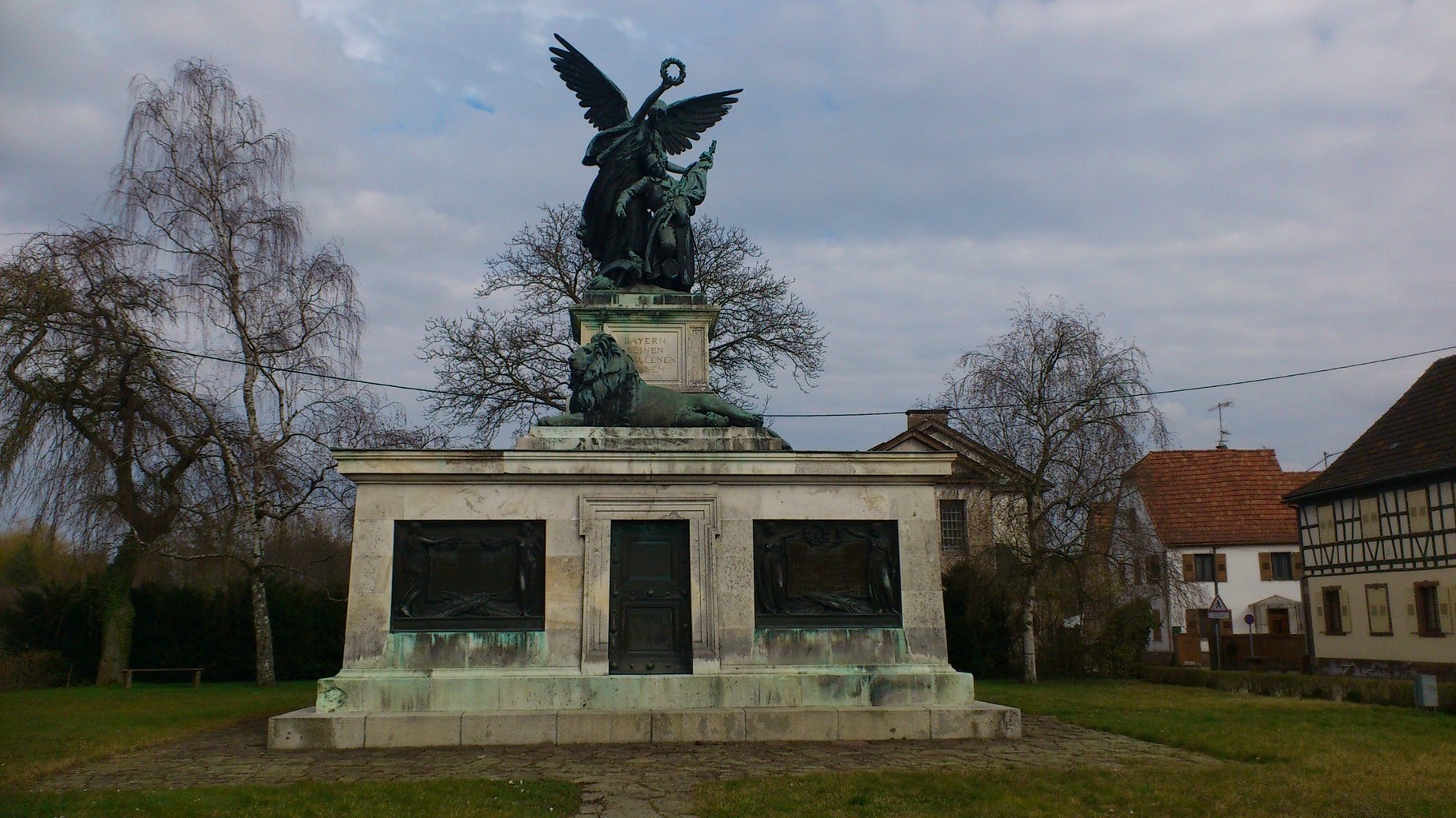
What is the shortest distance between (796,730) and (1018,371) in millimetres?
16030

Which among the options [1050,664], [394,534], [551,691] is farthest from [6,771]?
[1050,664]

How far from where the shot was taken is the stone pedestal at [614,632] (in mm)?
10070

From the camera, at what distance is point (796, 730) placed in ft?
33.1

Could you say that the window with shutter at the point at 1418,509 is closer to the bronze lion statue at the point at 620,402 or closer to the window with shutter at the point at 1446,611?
the window with shutter at the point at 1446,611

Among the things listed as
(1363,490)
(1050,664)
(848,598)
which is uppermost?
(1363,490)

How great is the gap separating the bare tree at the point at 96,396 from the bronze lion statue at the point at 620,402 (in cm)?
1326

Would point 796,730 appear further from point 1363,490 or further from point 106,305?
point 1363,490

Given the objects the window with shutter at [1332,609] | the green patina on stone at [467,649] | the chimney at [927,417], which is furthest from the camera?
the window with shutter at [1332,609]

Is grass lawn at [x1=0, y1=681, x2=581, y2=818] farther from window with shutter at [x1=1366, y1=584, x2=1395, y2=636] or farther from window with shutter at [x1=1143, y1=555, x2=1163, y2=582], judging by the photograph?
window with shutter at [x1=1366, y1=584, x2=1395, y2=636]

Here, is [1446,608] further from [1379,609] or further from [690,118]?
[690,118]

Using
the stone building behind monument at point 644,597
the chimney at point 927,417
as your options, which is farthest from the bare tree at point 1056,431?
the stone building behind monument at point 644,597

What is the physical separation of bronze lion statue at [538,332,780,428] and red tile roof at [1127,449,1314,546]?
30.3 metres

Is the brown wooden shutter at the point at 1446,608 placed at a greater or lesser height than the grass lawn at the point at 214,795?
greater

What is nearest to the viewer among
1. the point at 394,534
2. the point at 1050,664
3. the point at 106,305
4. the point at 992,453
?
the point at 394,534
